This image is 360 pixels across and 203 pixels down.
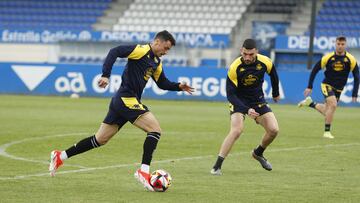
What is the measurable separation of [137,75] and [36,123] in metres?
10.1

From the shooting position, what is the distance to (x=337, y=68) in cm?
1822

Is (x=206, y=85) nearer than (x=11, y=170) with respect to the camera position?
No

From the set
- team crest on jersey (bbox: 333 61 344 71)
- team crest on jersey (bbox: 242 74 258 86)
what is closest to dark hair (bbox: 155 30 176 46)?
team crest on jersey (bbox: 242 74 258 86)

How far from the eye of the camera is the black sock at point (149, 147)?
33.2 ft

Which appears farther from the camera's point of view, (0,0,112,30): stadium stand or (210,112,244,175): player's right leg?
(0,0,112,30): stadium stand

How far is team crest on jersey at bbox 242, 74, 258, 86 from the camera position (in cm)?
1188

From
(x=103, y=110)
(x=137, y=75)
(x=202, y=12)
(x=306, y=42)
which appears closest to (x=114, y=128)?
(x=137, y=75)

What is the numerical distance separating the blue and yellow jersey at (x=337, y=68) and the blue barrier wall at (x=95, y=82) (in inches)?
495

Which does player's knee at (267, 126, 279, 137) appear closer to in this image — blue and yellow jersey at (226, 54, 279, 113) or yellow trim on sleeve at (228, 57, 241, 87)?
blue and yellow jersey at (226, 54, 279, 113)

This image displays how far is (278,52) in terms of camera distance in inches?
1684

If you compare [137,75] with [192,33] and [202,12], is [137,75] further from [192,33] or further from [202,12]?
[202,12]

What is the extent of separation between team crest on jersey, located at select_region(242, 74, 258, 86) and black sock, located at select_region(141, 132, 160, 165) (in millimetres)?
2123

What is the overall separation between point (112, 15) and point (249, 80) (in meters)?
36.2

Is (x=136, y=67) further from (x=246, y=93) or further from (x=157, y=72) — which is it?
(x=246, y=93)
